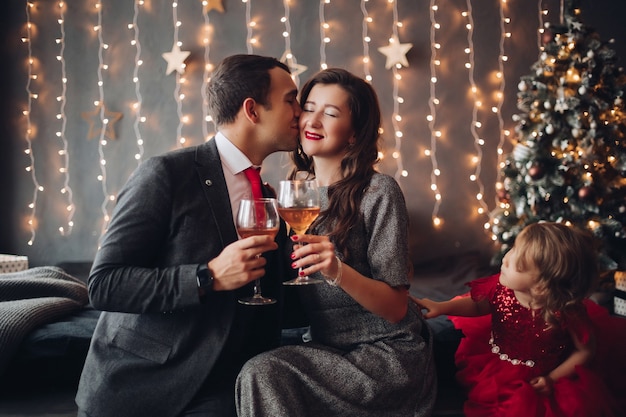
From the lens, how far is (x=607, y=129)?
12.1 ft

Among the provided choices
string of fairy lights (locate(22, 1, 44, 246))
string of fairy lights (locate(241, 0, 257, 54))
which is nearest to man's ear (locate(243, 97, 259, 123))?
string of fairy lights (locate(241, 0, 257, 54))

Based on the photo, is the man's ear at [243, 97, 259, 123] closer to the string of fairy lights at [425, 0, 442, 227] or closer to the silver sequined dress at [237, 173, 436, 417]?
the silver sequined dress at [237, 173, 436, 417]

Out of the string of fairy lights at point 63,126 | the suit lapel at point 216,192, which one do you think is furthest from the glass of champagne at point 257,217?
the string of fairy lights at point 63,126

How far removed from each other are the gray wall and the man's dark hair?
2.92 meters

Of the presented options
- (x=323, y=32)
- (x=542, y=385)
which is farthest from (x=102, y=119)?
(x=542, y=385)

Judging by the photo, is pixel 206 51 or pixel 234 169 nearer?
pixel 234 169

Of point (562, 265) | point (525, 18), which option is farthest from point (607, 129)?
point (562, 265)

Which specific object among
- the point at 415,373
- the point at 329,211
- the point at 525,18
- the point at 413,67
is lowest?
the point at 415,373

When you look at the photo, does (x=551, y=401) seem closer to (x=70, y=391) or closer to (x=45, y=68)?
(x=70, y=391)

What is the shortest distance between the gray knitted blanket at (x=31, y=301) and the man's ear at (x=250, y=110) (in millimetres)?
1380

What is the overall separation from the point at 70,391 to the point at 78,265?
2645 millimetres

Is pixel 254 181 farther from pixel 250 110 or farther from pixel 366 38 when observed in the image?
pixel 366 38

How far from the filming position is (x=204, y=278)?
1.55 m

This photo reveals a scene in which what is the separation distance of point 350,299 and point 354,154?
496 mm
